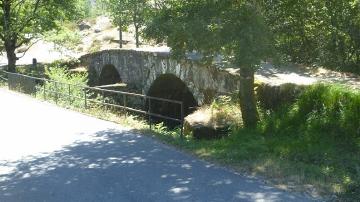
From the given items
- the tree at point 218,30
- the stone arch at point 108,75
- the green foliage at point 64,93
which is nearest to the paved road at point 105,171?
the tree at point 218,30

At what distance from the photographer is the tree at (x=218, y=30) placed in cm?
1022

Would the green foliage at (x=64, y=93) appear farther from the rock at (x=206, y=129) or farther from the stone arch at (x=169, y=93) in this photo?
the rock at (x=206, y=129)

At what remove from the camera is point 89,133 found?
1391cm

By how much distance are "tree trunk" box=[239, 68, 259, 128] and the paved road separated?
214 cm

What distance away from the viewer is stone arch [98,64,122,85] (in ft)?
97.7

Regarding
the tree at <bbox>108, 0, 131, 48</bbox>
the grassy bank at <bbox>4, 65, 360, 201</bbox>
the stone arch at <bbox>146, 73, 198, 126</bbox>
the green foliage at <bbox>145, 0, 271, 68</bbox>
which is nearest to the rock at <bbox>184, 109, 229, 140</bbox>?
the grassy bank at <bbox>4, 65, 360, 201</bbox>

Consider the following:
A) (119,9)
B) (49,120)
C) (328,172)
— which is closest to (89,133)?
(49,120)

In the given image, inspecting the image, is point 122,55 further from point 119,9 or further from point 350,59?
point 350,59

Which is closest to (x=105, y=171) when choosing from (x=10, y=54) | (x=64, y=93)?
(x=64, y=93)

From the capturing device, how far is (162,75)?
20922mm

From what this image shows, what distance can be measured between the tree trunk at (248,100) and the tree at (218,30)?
1.18 metres

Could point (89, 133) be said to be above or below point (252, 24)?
below

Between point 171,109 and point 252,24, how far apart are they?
502 inches

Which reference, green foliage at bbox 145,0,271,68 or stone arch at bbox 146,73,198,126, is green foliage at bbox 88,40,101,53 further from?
green foliage at bbox 145,0,271,68
